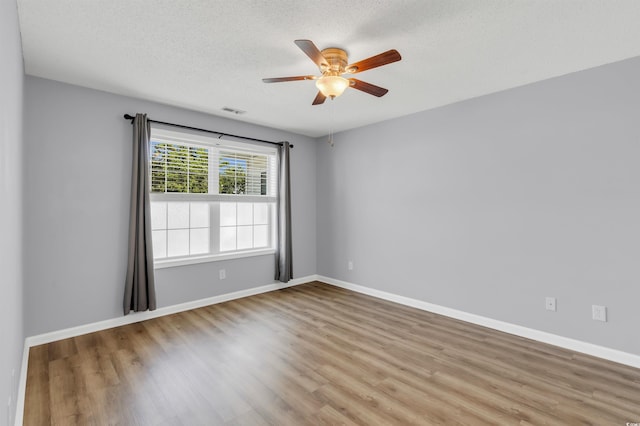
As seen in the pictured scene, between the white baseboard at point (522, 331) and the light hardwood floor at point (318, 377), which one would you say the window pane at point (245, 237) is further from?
the white baseboard at point (522, 331)

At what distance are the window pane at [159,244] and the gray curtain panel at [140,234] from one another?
0.30m

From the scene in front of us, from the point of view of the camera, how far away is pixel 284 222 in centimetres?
502

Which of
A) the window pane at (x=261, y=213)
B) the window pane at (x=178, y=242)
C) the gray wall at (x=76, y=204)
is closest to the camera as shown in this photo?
Result: the gray wall at (x=76, y=204)

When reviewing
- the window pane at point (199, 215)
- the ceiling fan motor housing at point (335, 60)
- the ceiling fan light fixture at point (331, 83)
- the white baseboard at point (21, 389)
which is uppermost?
the ceiling fan motor housing at point (335, 60)

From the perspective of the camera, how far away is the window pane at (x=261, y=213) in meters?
4.97

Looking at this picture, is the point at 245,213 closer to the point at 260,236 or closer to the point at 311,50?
the point at 260,236

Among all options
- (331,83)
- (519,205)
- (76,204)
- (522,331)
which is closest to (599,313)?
(522,331)

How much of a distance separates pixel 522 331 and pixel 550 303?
1.37ft

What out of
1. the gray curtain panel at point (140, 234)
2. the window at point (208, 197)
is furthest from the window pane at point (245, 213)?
the gray curtain panel at point (140, 234)

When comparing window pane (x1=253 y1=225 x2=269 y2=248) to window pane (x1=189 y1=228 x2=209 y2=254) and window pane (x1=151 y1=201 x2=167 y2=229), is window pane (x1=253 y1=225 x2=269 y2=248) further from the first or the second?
window pane (x1=151 y1=201 x2=167 y2=229)

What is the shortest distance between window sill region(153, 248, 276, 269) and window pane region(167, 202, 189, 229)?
447 millimetres

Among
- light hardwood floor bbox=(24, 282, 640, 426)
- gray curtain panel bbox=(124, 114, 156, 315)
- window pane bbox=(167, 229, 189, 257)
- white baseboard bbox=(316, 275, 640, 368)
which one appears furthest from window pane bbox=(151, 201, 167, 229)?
white baseboard bbox=(316, 275, 640, 368)

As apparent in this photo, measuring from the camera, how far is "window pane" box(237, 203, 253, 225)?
15.6ft

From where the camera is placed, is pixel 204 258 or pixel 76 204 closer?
pixel 76 204
